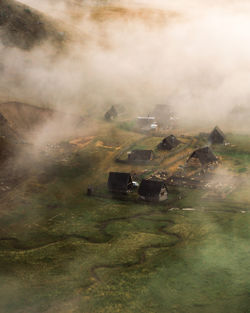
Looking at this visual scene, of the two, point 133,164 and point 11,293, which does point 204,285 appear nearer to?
point 11,293

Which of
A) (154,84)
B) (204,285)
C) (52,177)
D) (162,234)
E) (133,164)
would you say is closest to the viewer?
(204,285)

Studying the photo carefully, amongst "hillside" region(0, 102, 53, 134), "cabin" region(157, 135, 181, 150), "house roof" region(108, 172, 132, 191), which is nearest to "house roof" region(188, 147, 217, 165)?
"cabin" region(157, 135, 181, 150)

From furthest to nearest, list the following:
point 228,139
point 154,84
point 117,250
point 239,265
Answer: point 154,84 → point 228,139 → point 117,250 → point 239,265

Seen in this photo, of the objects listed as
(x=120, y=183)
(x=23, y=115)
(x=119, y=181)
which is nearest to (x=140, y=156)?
(x=119, y=181)

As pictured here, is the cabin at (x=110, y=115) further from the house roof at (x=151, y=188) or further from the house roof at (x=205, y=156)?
the house roof at (x=151, y=188)

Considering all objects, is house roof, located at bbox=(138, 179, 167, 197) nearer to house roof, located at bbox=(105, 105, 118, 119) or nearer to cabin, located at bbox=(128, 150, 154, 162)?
cabin, located at bbox=(128, 150, 154, 162)

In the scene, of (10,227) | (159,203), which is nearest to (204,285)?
(159,203)

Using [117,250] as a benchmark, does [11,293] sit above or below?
below
